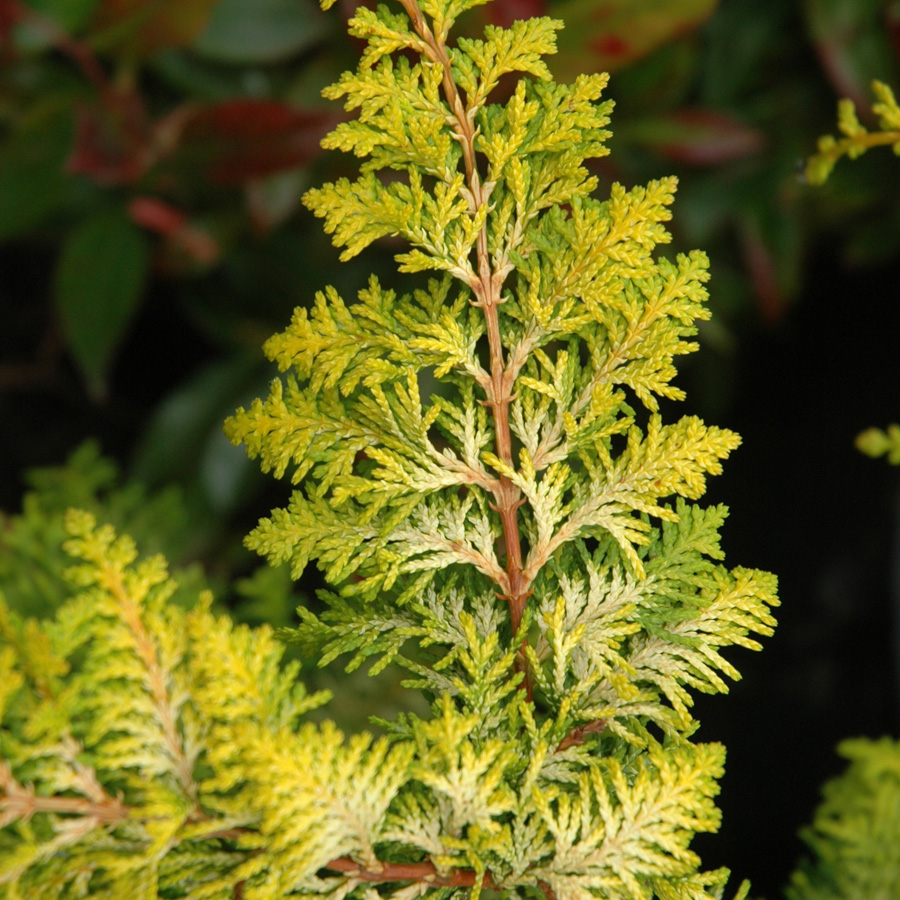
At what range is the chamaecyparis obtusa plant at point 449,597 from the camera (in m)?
0.29

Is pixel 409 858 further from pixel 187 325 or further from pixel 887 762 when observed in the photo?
pixel 187 325

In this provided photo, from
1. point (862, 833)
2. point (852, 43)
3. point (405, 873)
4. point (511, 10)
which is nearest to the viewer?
point (405, 873)

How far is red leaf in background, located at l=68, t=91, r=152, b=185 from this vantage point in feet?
2.88

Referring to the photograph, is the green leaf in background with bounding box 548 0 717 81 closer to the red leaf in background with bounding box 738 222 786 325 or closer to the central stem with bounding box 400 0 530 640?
the red leaf in background with bounding box 738 222 786 325

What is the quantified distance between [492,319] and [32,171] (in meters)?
0.69

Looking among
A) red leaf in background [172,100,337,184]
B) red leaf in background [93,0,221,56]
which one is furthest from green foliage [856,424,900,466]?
red leaf in background [93,0,221,56]

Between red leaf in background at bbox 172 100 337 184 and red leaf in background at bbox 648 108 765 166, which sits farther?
red leaf in background at bbox 648 108 765 166

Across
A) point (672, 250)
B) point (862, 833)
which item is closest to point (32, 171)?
point (672, 250)

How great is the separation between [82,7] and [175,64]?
11 centimetres

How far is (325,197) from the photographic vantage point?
0.31 m

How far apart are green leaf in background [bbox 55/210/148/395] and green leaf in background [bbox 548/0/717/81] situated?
0.43 m

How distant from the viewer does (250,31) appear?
91cm

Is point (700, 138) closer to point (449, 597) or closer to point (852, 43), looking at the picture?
point (852, 43)

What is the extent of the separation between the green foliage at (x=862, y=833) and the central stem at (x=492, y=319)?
0.26 m
